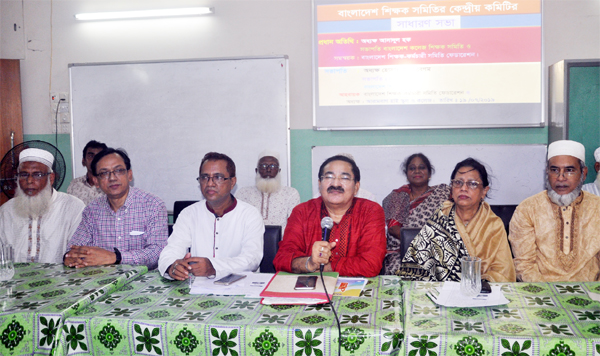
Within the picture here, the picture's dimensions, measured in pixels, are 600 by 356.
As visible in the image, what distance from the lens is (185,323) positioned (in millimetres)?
1520

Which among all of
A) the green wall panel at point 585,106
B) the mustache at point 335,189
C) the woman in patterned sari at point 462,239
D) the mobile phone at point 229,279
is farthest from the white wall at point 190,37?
the mobile phone at point 229,279

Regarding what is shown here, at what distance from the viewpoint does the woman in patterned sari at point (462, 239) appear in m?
2.30

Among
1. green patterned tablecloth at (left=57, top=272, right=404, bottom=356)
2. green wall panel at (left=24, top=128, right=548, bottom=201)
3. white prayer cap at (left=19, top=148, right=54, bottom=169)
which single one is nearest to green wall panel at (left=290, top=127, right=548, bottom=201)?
green wall panel at (left=24, top=128, right=548, bottom=201)

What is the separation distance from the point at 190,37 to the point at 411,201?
2.78 m

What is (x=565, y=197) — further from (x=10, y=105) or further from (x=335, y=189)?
(x=10, y=105)

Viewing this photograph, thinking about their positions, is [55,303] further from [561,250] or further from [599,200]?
[599,200]

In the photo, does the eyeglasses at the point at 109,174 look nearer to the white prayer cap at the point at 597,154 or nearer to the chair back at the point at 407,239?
the chair back at the point at 407,239

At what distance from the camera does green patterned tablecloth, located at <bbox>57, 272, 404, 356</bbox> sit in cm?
144

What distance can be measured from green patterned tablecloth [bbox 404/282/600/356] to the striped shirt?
164cm

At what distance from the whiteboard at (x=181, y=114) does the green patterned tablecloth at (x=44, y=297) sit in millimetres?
2398

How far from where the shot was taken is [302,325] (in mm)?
1493

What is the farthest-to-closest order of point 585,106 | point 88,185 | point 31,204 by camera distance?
point 88,185 → point 585,106 → point 31,204

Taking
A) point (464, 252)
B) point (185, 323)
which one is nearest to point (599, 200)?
point (464, 252)

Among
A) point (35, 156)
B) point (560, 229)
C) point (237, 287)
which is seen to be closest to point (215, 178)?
point (237, 287)
